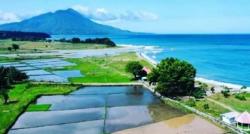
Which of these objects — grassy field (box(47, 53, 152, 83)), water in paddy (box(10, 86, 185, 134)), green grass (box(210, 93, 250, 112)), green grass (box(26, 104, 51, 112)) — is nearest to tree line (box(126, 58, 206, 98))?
water in paddy (box(10, 86, 185, 134))

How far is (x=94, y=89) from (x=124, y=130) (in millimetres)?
27136

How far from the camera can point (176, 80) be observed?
199 ft

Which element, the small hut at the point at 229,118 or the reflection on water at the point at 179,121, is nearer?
the small hut at the point at 229,118

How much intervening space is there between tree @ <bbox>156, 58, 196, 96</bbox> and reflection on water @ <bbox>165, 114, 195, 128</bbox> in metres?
11.6

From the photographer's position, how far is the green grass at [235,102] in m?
52.5

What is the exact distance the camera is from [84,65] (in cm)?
10681

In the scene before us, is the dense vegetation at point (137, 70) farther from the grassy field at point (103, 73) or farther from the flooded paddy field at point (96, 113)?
the flooded paddy field at point (96, 113)

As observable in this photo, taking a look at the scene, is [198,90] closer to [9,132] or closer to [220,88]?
[220,88]

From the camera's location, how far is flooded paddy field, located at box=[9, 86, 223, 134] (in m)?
44.1

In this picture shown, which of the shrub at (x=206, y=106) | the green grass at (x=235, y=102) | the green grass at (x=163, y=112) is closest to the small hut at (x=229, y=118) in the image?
the green grass at (x=235, y=102)

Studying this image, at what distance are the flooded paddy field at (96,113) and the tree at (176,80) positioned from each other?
260 cm

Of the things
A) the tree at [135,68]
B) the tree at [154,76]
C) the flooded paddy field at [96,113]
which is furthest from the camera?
the tree at [135,68]

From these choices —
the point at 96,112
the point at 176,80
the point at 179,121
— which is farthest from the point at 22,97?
the point at 179,121

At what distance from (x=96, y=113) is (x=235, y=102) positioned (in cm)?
2038
